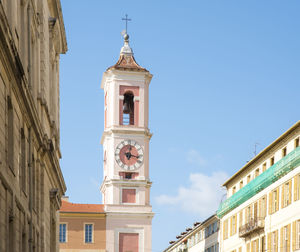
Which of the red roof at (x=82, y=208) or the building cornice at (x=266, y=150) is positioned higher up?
the building cornice at (x=266, y=150)

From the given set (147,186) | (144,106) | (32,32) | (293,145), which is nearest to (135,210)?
(147,186)

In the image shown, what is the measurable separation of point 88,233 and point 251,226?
91.8 ft

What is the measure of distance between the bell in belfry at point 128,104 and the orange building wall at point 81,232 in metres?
11.6

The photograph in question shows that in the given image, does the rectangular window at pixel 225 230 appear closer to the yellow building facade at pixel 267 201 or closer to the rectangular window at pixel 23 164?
the yellow building facade at pixel 267 201

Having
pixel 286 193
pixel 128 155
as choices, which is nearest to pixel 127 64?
pixel 128 155

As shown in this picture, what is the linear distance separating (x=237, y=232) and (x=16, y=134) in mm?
49398

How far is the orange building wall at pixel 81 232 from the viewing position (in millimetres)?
89812

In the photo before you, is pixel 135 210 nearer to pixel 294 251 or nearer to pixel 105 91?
pixel 105 91

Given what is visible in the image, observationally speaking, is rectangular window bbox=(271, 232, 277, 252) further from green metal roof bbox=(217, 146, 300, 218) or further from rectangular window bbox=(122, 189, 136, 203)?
rectangular window bbox=(122, 189, 136, 203)

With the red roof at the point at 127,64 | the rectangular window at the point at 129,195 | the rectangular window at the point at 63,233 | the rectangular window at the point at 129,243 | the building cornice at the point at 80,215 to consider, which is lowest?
the rectangular window at the point at 129,243

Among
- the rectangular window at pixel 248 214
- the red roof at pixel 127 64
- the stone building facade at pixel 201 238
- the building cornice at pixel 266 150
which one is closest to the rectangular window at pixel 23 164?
the building cornice at pixel 266 150

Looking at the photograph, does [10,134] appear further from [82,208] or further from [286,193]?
[82,208]

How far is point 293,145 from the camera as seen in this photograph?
59.0m

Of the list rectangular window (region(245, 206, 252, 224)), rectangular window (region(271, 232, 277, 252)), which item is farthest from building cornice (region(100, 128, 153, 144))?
rectangular window (region(271, 232, 277, 252))
